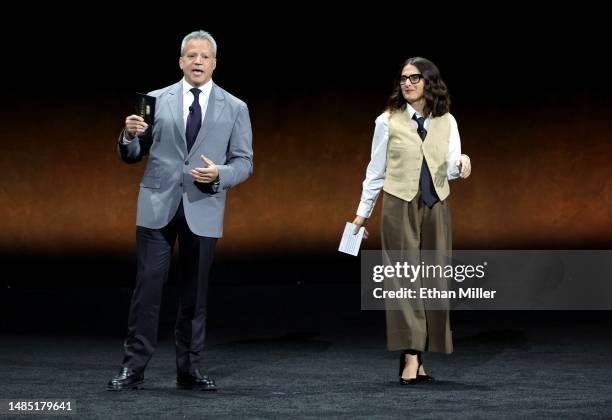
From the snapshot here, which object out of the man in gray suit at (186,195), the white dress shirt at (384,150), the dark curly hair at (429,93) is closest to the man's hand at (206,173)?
the man in gray suit at (186,195)

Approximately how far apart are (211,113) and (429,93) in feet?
2.76

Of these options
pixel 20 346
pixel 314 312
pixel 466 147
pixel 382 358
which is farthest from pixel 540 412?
pixel 466 147

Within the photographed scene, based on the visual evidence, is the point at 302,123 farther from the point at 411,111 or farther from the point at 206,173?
the point at 206,173

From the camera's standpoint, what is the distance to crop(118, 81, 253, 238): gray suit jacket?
149 inches

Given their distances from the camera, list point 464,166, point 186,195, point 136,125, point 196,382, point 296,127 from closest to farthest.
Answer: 1. point 136,125
2. point 186,195
3. point 196,382
4. point 464,166
5. point 296,127

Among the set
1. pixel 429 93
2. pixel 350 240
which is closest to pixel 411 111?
pixel 429 93

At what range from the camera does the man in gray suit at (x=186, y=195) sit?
12.5 ft

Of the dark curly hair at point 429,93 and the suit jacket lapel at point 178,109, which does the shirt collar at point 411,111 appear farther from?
the suit jacket lapel at point 178,109

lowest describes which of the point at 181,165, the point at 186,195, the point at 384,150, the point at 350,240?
the point at 350,240

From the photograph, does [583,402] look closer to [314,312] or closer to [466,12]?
[314,312]

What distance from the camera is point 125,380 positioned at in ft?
12.6

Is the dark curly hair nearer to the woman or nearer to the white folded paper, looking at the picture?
the woman

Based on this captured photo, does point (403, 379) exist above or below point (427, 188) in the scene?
below

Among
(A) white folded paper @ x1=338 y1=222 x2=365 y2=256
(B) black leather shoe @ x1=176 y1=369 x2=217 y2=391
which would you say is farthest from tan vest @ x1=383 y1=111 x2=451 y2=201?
(B) black leather shoe @ x1=176 y1=369 x2=217 y2=391
